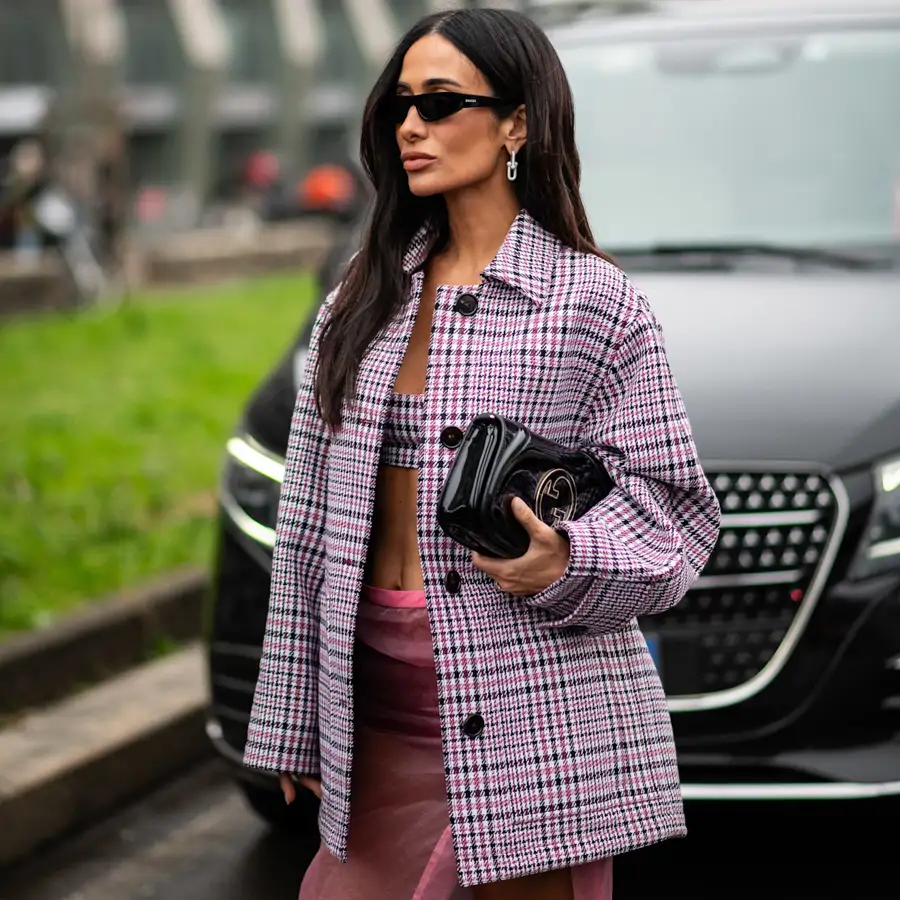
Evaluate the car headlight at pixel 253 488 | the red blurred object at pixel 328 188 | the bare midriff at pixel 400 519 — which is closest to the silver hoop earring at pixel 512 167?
the bare midriff at pixel 400 519

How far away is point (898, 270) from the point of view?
188 inches

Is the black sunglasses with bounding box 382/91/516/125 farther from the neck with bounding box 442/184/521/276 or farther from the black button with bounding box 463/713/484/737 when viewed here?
the black button with bounding box 463/713/484/737

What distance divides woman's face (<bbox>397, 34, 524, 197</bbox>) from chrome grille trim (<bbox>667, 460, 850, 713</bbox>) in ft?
4.63

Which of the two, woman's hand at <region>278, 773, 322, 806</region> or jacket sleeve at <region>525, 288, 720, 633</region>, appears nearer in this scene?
jacket sleeve at <region>525, 288, 720, 633</region>

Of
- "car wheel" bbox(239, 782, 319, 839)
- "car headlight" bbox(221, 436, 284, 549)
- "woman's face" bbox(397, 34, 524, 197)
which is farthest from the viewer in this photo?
"car wheel" bbox(239, 782, 319, 839)

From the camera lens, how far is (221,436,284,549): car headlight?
14.1ft

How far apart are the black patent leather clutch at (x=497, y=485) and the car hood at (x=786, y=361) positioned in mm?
1520

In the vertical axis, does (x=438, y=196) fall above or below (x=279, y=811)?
above

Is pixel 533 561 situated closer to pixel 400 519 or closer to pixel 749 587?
pixel 400 519

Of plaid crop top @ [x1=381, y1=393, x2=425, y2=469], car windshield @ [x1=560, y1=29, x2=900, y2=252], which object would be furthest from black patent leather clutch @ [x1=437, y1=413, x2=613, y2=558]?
car windshield @ [x1=560, y1=29, x2=900, y2=252]

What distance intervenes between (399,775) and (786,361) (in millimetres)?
1836

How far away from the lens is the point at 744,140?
529 cm

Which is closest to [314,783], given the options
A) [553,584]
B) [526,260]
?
[553,584]

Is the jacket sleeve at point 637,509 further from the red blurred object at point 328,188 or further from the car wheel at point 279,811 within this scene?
the red blurred object at point 328,188
